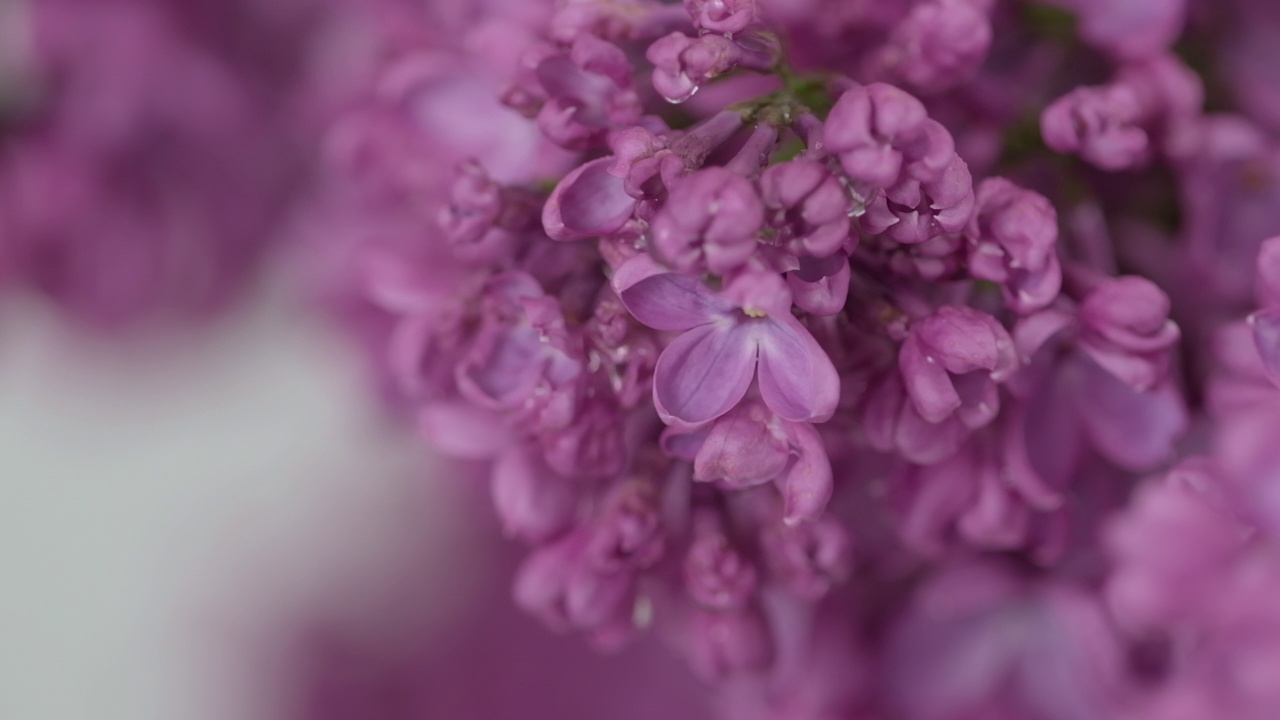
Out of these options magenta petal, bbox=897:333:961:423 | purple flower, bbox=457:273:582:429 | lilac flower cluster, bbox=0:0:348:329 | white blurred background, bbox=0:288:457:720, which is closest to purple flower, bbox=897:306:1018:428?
magenta petal, bbox=897:333:961:423

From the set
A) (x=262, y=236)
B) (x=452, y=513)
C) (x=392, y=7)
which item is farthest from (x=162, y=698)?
(x=392, y=7)

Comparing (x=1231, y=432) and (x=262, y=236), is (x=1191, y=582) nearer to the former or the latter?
(x=1231, y=432)

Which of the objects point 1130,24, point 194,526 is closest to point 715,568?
point 1130,24

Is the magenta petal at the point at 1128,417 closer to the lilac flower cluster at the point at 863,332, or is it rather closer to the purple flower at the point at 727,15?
the lilac flower cluster at the point at 863,332

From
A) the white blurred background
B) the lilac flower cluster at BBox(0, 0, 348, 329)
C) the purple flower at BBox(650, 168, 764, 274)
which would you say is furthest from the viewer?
the white blurred background

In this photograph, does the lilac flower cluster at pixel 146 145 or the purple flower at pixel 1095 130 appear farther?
the lilac flower cluster at pixel 146 145

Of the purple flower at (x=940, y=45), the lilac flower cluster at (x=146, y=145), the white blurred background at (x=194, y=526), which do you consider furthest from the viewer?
the white blurred background at (x=194, y=526)

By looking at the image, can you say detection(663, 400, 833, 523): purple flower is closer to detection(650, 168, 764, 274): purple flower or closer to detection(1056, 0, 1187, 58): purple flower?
detection(650, 168, 764, 274): purple flower

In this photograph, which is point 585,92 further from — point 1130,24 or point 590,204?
point 1130,24

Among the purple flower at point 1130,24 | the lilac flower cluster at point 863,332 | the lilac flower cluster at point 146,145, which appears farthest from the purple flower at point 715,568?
the lilac flower cluster at point 146,145

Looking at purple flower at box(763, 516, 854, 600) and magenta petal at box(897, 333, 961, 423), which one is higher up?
magenta petal at box(897, 333, 961, 423)
